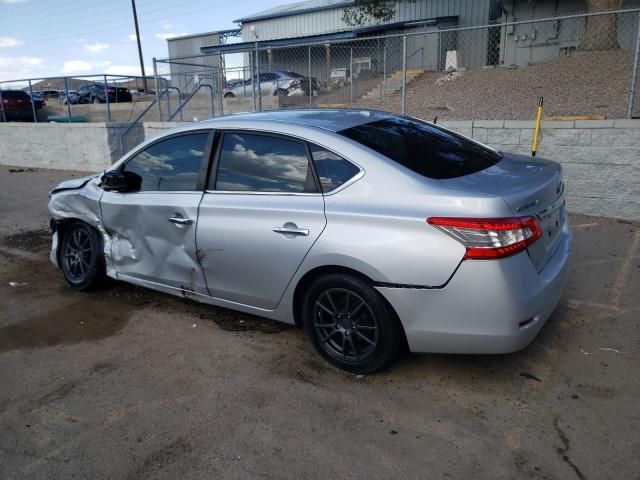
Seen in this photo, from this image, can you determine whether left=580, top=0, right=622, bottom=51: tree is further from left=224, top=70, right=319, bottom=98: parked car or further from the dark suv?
the dark suv

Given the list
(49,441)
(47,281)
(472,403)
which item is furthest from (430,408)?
(47,281)

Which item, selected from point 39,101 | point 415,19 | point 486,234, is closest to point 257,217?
point 486,234

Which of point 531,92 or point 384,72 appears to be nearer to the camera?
point 531,92

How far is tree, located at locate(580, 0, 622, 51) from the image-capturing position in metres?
14.8

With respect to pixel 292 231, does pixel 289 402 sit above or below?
below

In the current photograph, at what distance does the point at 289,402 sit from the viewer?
3.13 metres

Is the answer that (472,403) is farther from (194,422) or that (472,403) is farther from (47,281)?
(47,281)

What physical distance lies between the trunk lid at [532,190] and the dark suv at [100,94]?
20.6 m

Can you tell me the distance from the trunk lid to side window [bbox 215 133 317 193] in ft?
3.17

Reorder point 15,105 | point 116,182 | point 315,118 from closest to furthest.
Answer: point 315,118 → point 116,182 → point 15,105

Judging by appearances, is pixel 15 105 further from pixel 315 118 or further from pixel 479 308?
pixel 479 308

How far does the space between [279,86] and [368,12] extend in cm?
1449

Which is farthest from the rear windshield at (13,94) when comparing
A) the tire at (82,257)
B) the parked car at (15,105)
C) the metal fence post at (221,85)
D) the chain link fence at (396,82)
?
Answer: the tire at (82,257)

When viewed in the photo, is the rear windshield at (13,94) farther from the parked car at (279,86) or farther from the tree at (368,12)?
the tree at (368,12)
